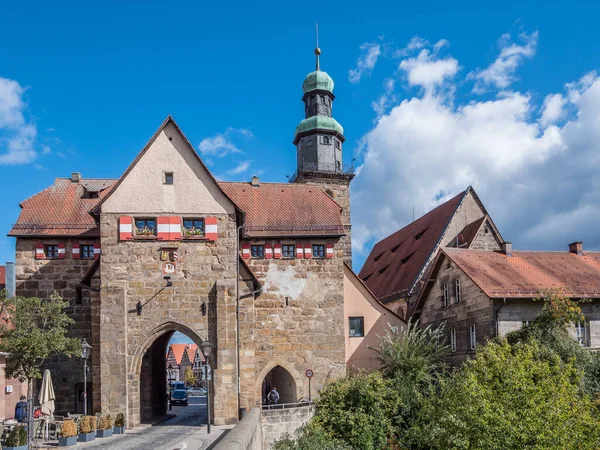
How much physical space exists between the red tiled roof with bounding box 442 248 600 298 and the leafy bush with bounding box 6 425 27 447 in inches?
696

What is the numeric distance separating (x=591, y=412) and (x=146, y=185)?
735 inches

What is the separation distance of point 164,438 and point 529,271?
56.0 ft

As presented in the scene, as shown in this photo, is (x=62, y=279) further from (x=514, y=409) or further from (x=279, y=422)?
(x=514, y=409)

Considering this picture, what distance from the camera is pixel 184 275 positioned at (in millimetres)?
28625

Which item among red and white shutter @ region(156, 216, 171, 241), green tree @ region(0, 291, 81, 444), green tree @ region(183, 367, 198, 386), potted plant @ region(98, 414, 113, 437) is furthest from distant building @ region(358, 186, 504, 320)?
green tree @ region(183, 367, 198, 386)

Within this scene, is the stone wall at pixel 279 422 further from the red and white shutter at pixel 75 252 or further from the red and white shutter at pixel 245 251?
the red and white shutter at pixel 75 252

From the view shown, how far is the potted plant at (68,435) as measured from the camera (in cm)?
2136

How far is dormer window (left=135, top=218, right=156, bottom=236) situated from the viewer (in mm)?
28719

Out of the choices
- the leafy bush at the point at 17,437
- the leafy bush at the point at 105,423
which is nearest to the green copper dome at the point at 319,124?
the leafy bush at the point at 105,423

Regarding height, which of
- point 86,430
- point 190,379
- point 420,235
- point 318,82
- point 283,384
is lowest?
point 190,379

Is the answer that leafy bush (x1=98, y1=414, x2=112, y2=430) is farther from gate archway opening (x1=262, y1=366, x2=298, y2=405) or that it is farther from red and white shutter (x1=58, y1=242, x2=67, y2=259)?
red and white shutter (x1=58, y1=242, x2=67, y2=259)

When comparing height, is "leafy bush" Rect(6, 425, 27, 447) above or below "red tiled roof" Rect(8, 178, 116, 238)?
below

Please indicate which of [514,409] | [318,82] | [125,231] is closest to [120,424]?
[125,231]

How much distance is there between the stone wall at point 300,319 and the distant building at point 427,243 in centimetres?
642
